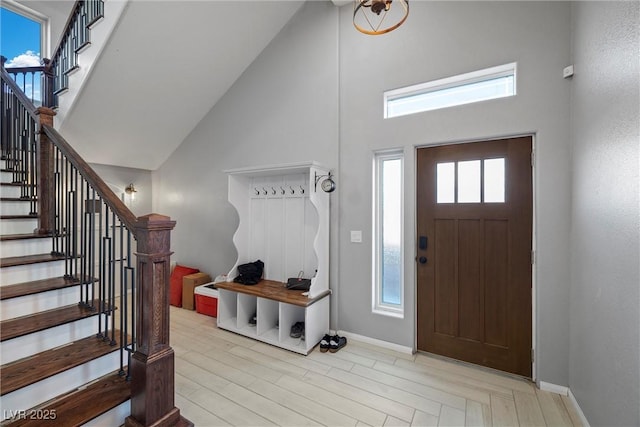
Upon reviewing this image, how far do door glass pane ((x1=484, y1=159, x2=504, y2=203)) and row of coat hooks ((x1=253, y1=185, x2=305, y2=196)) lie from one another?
1.97m

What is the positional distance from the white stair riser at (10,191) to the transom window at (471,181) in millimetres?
4182

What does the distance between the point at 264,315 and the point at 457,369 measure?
2.03 m

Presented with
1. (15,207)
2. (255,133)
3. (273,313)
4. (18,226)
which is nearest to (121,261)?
(18,226)

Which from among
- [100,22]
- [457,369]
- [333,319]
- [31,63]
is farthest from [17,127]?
[457,369]

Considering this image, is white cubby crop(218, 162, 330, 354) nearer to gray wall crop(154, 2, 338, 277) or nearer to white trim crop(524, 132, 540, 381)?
gray wall crop(154, 2, 338, 277)

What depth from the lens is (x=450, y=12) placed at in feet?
8.55

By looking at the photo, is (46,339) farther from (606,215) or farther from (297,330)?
(606,215)

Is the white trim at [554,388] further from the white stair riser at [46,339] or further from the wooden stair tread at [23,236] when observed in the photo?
the wooden stair tread at [23,236]

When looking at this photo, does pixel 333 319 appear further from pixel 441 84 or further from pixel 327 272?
pixel 441 84

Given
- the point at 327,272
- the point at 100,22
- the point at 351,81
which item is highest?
the point at 100,22

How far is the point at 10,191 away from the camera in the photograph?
105 inches

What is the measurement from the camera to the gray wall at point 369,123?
86.6 inches

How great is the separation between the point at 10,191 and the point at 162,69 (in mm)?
2070

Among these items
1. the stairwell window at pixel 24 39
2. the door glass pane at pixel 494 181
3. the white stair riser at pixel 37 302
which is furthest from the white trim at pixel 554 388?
the stairwell window at pixel 24 39
